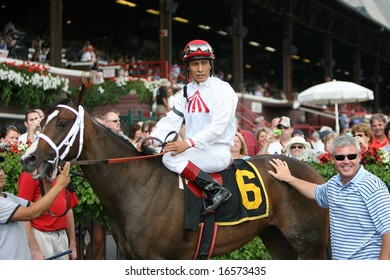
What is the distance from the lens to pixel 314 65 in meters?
49.5

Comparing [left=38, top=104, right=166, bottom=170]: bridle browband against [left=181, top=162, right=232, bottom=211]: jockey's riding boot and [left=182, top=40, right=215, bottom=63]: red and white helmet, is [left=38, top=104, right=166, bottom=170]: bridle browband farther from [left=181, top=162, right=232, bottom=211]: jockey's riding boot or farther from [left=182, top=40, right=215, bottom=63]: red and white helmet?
[left=182, top=40, right=215, bottom=63]: red and white helmet

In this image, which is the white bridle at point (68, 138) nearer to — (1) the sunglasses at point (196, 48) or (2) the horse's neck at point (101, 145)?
(2) the horse's neck at point (101, 145)

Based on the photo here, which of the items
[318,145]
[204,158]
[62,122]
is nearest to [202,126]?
[204,158]

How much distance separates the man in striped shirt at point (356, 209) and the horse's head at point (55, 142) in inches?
78.6

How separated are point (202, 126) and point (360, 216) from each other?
5.77 feet

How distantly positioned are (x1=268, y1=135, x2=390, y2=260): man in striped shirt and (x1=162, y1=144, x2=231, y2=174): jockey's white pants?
1.23 metres

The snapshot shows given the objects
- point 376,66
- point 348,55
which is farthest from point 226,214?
point 348,55

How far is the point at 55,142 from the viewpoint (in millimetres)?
5172

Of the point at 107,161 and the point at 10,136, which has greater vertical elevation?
the point at 10,136

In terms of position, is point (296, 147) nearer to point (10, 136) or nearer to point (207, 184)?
point (207, 184)

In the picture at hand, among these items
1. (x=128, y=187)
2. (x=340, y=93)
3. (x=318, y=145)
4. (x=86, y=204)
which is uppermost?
(x=340, y=93)

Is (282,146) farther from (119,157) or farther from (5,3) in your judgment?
(5,3)

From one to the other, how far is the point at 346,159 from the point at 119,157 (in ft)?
6.34

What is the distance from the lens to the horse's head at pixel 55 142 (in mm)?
5004
